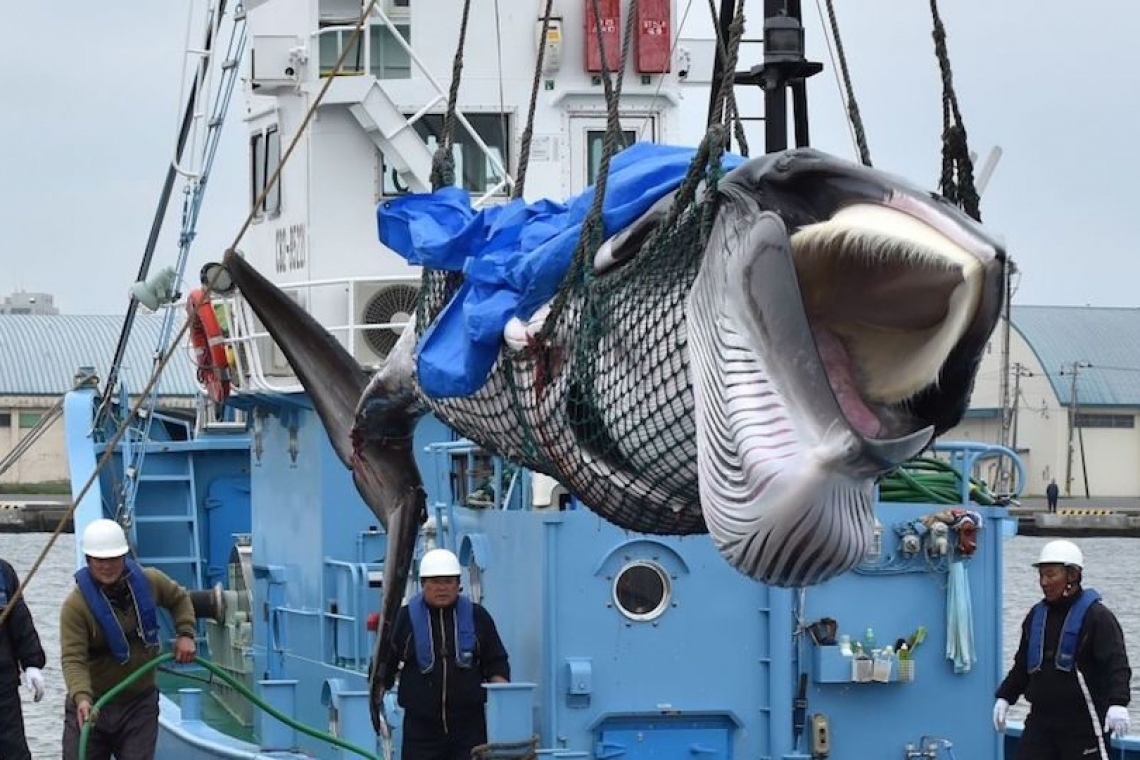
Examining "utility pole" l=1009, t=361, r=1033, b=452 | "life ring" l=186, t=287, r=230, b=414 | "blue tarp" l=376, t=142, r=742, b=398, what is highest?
"utility pole" l=1009, t=361, r=1033, b=452

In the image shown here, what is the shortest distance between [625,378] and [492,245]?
1.20m

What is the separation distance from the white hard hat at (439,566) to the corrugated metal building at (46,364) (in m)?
55.8

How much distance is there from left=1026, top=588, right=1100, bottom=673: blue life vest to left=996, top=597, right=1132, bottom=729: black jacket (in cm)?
2

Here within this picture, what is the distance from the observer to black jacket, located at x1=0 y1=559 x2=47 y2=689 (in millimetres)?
11227

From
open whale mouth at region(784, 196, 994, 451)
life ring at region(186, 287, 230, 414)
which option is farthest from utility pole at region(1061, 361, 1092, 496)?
open whale mouth at region(784, 196, 994, 451)

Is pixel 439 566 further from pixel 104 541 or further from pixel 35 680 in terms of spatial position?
pixel 35 680

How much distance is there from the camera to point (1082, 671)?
36.0ft

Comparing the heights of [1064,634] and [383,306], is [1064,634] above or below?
below

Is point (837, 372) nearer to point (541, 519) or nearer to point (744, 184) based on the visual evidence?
point (744, 184)

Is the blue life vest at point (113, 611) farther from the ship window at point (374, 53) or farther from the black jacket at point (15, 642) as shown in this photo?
the ship window at point (374, 53)

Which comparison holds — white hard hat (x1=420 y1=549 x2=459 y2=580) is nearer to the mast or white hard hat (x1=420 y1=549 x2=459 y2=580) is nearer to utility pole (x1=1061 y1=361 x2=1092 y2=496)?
the mast

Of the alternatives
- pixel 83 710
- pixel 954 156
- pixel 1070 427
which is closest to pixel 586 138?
pixel 83 710

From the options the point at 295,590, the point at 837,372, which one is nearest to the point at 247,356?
the point at 295,590

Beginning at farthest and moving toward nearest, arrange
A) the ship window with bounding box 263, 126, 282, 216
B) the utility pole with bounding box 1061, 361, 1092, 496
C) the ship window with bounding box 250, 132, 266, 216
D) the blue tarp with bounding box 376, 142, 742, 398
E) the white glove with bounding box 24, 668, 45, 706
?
the utility pole with bounding box 1061, 361, 1092, 496 → the ship window with bounding box 250, 132, 266, 216 → the ship window with bounding box 263, 126, 282, 216 → the white glove with bounding box 24, 668, 45, 706 → the blue tarp with bounding box 376, 142, 742, 398
